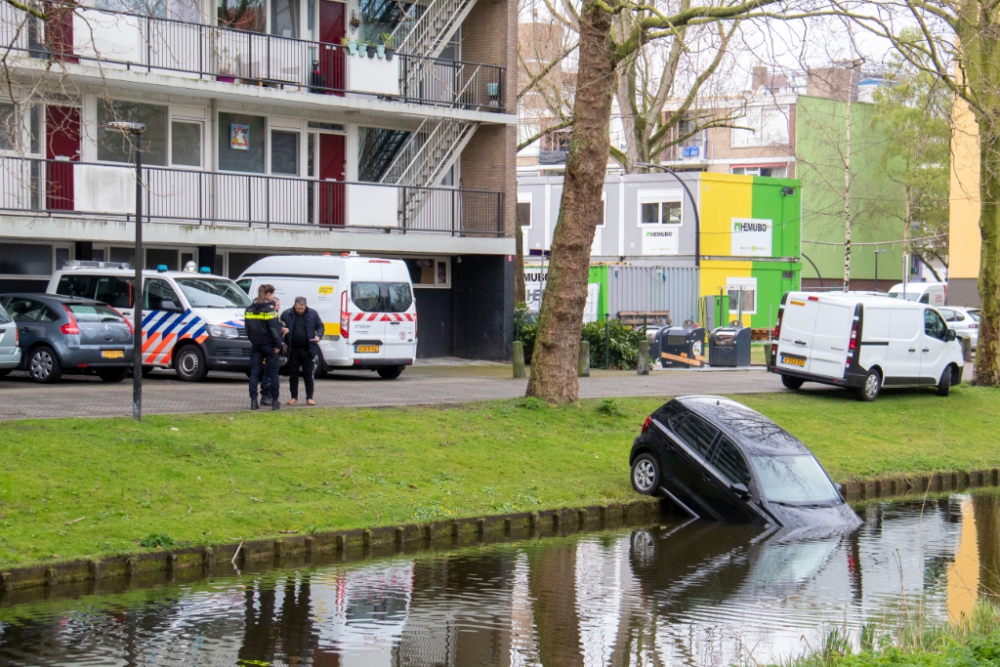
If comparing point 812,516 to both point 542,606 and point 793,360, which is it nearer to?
point 542,606

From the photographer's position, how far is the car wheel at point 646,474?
583 inches

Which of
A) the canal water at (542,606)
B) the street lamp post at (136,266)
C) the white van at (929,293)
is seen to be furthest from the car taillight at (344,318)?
the white van at (929,293)

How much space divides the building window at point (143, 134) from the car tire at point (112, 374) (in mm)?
5790

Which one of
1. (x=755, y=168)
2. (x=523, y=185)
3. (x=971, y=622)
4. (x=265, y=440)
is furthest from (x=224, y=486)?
(x=755, y=168)

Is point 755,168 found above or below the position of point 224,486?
above

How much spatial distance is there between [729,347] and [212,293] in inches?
541

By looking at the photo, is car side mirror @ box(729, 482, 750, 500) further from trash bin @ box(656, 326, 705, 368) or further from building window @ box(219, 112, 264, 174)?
trash bin @ box(656, 326, 705, 368)

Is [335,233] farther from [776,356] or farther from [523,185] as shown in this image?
[523,185]

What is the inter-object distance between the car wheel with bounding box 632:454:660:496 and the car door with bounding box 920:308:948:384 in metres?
11.4

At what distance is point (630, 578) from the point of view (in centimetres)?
1120

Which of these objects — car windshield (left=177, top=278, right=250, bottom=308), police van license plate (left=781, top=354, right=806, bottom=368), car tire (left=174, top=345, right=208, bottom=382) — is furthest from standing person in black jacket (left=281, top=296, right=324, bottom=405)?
police van license plate (left=781, top=354, right=806, bottom=368)

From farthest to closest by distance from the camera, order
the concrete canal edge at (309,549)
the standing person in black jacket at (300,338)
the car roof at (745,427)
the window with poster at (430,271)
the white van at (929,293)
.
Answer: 1. the white van at (929,293)
2. the window with poster at (430,271)
3. the standing person in black jacket at (300,338)
4. the car roof at (745,427)
5. the concrete canal edge at (309,549)

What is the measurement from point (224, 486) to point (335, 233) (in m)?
14.8

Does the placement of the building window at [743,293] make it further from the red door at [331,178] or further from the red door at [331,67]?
the red door at [331,67]
